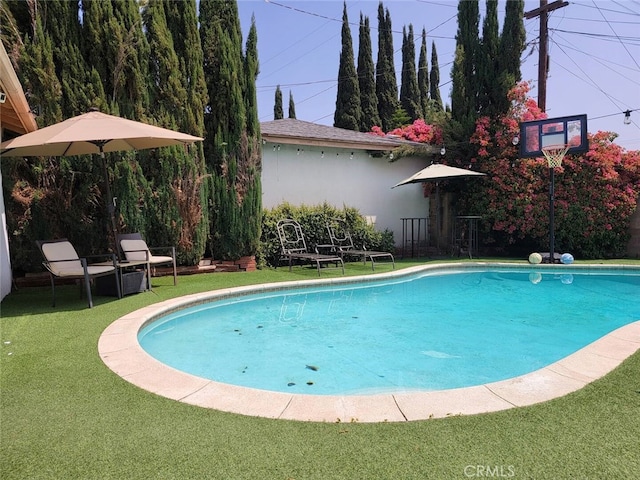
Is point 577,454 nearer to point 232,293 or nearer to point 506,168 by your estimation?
point 232,293

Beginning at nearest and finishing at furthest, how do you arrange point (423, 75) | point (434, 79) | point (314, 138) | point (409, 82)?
point (314, 138)
point (409, 82)
point (423, 75)
point (434, 79)

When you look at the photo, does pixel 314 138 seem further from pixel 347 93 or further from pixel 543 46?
pixel 347 93

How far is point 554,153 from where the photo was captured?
11188mm

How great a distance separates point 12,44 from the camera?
677 cm

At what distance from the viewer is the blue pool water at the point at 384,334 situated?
155 inches

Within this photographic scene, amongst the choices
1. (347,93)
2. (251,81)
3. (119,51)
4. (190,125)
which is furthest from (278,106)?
(119,51)

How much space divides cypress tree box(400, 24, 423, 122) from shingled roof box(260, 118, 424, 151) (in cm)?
1666

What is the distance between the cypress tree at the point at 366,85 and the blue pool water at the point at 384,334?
1989 cm

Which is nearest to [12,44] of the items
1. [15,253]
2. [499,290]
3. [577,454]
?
[15,253]

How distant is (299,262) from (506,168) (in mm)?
6931

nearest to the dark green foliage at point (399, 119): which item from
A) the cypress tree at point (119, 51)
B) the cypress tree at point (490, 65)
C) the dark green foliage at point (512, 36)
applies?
the cypress tree at point (490, 65)

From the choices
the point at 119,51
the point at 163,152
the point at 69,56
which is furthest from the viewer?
the point at 163,152

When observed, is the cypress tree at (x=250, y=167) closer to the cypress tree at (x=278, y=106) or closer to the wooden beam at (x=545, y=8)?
the wooden beam at (x=545, y=8)

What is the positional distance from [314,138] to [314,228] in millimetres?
2474
